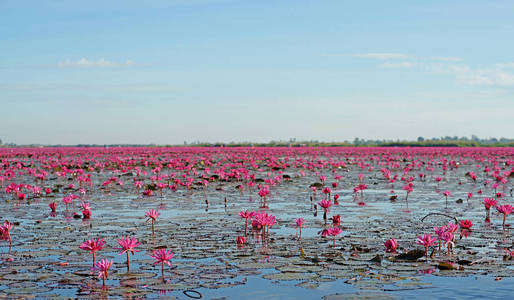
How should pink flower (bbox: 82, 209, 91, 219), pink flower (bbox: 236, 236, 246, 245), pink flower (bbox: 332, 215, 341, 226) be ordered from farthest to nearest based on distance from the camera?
pink flower (bbox: 82, 209, 91, 219) < pink flower (bbox: 332, 215, 341, 226) < pink flower (bbox: 236, 236, 246, 245)

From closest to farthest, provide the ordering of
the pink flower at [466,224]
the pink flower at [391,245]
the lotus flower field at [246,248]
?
the lotus flower field at [246,248] → the pink flower at [391,245] → the pink flower at [466,224]

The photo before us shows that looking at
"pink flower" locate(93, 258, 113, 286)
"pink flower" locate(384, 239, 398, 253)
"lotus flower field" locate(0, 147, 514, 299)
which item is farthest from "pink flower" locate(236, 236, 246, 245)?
"pink flower" locate(93, 258, 113, 286)

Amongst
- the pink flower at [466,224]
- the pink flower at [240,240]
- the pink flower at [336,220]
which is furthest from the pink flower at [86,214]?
the pink flower at [466,224]

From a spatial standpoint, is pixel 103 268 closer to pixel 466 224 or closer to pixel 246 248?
pixel 246 248

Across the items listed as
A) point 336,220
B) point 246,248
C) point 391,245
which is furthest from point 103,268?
point 336,220

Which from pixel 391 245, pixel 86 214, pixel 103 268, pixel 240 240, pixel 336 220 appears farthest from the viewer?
pixel 86 214

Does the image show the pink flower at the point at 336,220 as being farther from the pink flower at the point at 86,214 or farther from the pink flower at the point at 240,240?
the pink flower at the point at 86,214

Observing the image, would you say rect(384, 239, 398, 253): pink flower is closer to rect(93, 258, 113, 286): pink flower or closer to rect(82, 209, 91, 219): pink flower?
rect(93, 258, 113, 286): pink flower

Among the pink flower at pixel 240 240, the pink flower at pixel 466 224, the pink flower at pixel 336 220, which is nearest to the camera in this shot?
the pink flower at pixel 240 240

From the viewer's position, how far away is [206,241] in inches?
341

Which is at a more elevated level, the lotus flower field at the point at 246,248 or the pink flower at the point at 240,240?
the pink flower at the point at 240,240

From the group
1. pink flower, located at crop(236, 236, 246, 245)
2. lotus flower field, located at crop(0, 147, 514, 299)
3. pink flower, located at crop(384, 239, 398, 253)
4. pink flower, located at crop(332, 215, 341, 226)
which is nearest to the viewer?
lotus flower field, located at crop(0, 147, 514, 299)

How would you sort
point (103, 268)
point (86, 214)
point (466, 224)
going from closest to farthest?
point (103, 268) → point (466, 224) → point (86, 214)

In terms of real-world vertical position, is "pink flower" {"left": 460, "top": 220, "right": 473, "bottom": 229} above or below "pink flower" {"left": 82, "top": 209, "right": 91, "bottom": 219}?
above
